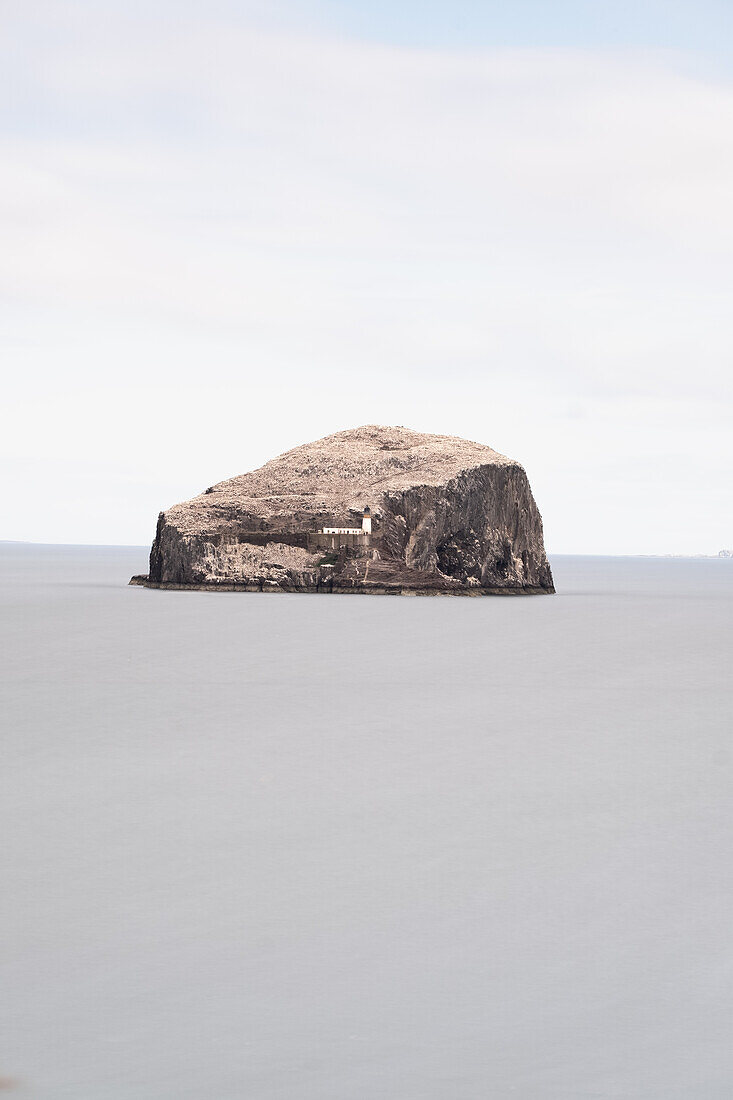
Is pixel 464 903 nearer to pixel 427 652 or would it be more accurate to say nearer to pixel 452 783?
pixel 452 783

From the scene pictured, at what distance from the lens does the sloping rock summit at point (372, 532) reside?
12344 centimetres

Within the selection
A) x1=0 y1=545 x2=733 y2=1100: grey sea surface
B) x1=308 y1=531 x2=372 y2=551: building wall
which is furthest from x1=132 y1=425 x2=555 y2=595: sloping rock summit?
x1=0 y1=545 x2=733 y2=1100: grey sea surface

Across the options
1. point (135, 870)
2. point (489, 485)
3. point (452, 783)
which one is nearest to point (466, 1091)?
point (135, 870)

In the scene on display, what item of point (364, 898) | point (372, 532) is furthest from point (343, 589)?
point (364, 898)

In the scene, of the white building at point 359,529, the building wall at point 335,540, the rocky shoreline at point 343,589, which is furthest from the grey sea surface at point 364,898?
the rocky shoreline at point 343,589

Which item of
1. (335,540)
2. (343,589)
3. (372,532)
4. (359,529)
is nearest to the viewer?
(335,540)

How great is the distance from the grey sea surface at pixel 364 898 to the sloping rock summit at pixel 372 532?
81014 millimetres

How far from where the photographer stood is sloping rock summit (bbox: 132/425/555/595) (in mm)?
123438

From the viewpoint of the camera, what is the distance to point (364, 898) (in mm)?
16656

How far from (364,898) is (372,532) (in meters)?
106

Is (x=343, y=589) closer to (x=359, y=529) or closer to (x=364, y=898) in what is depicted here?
(x=359, y=529)

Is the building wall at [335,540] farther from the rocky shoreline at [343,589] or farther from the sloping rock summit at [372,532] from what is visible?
the rocky shoreline at [343,589]

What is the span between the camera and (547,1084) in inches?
431

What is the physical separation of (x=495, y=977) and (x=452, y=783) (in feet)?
41.1
